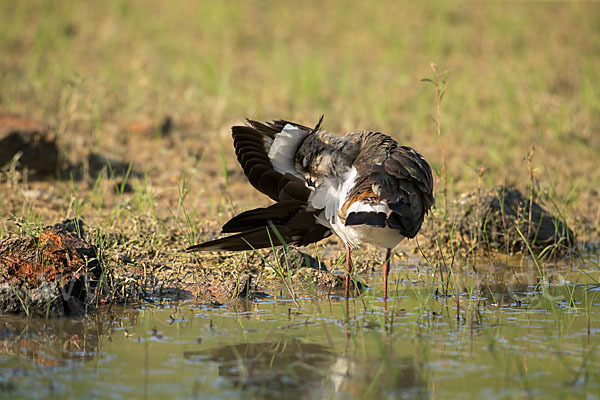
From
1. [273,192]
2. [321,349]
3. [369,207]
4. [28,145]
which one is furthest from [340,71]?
[321,349]

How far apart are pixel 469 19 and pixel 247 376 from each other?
8.72 meters

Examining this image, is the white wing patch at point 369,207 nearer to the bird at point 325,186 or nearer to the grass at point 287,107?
the bird at point 325,186

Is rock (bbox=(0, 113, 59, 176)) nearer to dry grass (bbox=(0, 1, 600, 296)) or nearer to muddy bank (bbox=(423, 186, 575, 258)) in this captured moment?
dry grass (bbox=(0, 1, 600, 296))

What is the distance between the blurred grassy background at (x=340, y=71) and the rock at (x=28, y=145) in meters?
0.39

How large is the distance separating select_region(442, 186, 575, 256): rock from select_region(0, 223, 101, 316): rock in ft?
7.87

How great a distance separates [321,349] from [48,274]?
1.46 m

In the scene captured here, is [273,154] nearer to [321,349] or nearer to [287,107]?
[321,349]

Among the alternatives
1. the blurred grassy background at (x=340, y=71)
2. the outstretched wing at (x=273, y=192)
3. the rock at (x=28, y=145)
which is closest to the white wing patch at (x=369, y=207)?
the outstretched wing at (x=273, y=192)

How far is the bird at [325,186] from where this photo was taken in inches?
158

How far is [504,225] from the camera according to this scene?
5.32 meters

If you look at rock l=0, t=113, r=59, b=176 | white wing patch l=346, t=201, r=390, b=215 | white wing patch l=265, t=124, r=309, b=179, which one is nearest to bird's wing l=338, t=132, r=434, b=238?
white wing patch l=346, t=201, r=390, b=215

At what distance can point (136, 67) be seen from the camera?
895cm

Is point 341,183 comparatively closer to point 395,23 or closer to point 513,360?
point 513,360

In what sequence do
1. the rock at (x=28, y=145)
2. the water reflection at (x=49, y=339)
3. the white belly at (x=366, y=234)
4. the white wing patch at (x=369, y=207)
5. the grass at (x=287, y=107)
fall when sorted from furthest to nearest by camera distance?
1. the rock at (x=28, y=145)
2. the grass at (x=287, y=107)
3. the white belly at (x=366, y=234)
4. the white wing patch at (x=369, y=207)
5. the water reflection at (x=49, y=339)
